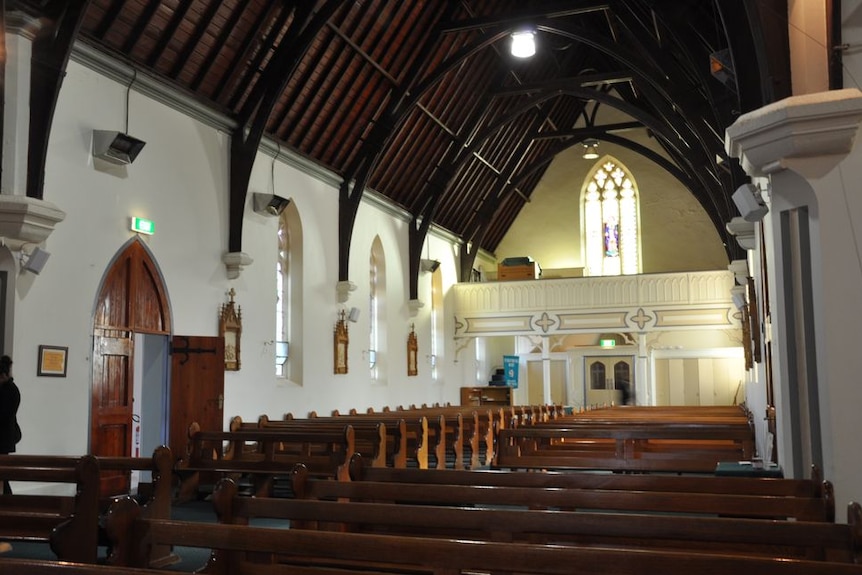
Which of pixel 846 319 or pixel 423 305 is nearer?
pixel 846 319

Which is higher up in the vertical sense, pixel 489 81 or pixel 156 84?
pixel 489 81

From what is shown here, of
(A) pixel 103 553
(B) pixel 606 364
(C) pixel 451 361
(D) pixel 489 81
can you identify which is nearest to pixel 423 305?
(C) pixel 451 361

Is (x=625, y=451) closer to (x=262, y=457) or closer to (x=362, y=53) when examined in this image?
(x=262, y=457)

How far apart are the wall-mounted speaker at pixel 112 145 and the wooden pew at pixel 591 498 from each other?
6013mm

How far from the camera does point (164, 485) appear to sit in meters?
5.48

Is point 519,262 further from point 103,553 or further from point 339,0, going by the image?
point 103,553

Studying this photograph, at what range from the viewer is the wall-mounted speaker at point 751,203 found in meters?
5.69

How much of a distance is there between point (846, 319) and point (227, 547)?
3044 millimetres

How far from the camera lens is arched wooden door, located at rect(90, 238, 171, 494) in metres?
8.80

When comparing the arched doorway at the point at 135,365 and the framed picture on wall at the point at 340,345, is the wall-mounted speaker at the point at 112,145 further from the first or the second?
the framed picture on wall at the point at 340,345

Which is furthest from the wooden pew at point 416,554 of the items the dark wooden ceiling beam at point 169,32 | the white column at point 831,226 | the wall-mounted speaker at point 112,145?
the dark wooden ceiling beam at point 169,32

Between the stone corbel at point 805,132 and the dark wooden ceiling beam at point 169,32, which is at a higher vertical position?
the dark wooden ceiling beam at point 169,32

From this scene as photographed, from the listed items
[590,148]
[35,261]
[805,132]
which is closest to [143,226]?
[35,261]

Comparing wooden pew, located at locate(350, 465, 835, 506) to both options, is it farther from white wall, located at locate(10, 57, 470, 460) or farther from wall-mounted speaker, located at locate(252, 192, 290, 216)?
wall-mounted speaker, located at locate(252, 192, 290, 216)
